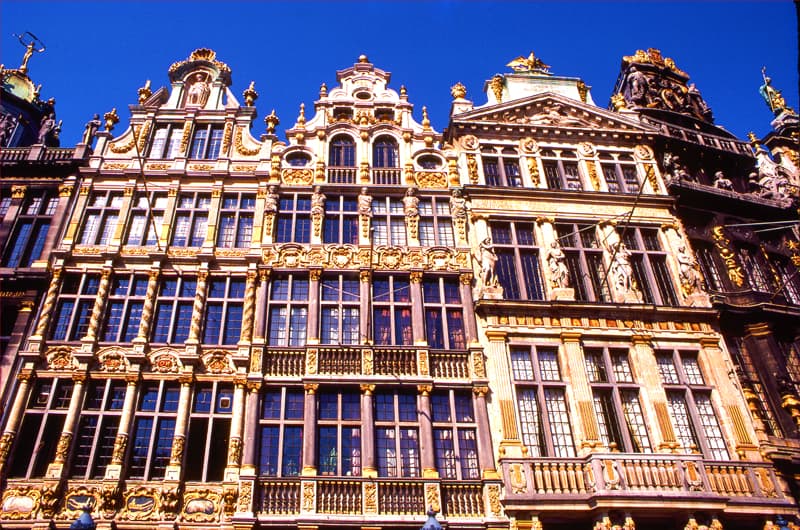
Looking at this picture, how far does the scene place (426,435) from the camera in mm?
18812

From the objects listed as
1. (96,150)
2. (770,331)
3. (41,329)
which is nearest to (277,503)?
(41,329)

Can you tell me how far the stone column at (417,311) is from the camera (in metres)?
20.7

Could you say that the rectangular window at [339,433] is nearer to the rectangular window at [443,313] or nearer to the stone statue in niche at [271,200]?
the rectangular window at [443,313]

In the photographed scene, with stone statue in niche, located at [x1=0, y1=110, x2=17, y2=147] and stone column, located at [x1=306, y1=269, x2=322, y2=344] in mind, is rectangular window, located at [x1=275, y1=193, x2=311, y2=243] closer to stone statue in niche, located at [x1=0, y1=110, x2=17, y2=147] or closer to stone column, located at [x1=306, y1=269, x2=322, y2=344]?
stone column, located at [x1=306, y1=269, x2=322, y2=344]

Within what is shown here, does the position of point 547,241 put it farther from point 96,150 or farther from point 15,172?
point 15,172

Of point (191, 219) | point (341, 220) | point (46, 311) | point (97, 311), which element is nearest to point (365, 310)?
point (341, 220)

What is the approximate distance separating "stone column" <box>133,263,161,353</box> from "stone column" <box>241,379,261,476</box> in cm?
386

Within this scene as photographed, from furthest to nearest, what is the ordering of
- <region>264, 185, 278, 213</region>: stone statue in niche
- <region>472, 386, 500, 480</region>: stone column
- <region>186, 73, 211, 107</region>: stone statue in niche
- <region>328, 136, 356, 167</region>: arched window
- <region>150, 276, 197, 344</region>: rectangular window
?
<region>186, 73, 211, 107</region>: stone statue in niche < <region>328, 136, 356, 167</region>: arched window < <region>264, 185, 278, 213</region>: stone statue in niche < <region>150, 276, 197, 344</region>: rectangular window < <region>472, 386, 500, 480</region>: stone column

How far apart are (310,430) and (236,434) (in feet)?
7.26

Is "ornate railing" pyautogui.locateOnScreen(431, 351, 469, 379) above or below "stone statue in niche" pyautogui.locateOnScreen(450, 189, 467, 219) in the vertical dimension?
below

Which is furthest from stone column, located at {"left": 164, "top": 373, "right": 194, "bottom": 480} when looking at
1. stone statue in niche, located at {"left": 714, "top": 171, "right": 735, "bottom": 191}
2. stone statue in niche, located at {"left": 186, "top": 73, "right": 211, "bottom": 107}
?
stone statue in niche, located at {"left": 714, "top": 171, "right": 735, "bottom": 191}

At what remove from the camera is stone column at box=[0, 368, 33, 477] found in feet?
57.5

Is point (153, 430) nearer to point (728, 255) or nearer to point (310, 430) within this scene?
point (310, 430)

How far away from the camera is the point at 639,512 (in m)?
17.4
